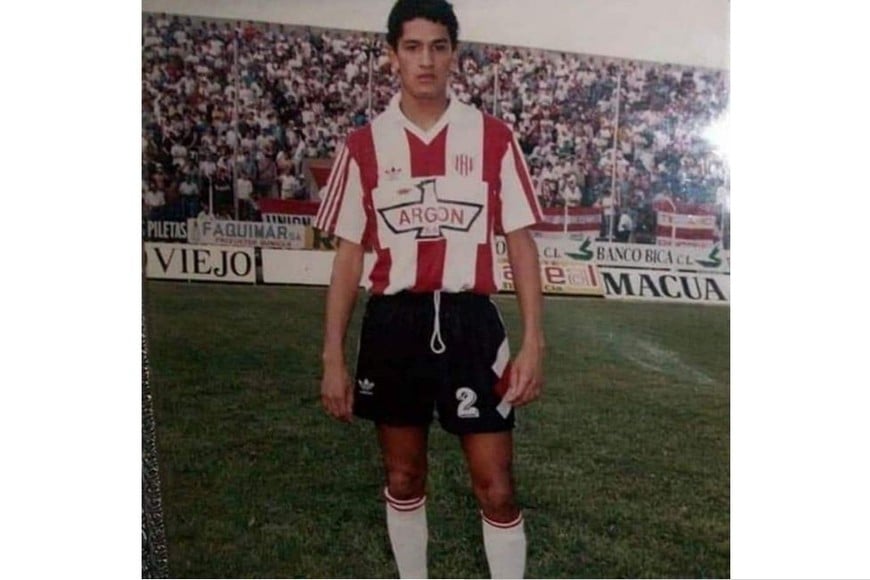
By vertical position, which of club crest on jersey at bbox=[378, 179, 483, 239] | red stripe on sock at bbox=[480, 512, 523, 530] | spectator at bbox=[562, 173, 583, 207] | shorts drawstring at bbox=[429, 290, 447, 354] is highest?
spectator at bbox=[562, 173, 583, 207]

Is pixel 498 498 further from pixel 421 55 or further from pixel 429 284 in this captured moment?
pixel 421 55

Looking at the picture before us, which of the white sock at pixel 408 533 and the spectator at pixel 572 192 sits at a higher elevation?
the spectator at pixel 572 192

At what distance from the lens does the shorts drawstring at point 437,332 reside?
1.98m

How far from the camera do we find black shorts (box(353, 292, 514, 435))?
1.99 m

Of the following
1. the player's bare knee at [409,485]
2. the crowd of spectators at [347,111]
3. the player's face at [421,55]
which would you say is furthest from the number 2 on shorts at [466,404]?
the player's face at [421,55]

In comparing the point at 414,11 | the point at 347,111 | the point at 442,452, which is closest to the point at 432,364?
the point at 442,452

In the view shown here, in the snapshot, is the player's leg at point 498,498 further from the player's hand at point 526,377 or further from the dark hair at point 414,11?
the dark hair at point 414,11

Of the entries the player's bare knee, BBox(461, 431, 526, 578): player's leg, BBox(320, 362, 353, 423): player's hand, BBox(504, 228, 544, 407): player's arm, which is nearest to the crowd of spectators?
BBox(504, 228, 544, 407): player's arm

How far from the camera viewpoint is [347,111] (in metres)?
2.03

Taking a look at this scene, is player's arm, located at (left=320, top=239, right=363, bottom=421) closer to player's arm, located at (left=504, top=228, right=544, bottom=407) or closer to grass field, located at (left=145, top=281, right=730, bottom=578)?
grass field, located at (left=145, top=281, right=730, bottom=578)
